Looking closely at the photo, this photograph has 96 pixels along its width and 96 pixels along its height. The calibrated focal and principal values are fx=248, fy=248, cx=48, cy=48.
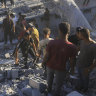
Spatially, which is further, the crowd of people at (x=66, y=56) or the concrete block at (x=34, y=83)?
the concrete block at (x=34, y=83)

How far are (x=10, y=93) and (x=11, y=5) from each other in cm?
902

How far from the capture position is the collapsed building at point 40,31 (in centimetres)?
616

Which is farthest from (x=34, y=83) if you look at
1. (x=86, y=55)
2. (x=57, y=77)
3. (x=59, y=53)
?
(x=86, y=55)

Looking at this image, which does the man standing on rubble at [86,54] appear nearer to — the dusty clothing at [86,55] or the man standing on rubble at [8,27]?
the dusty clothing at [86,55]

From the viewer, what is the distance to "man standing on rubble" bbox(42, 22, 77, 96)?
4.90 metres

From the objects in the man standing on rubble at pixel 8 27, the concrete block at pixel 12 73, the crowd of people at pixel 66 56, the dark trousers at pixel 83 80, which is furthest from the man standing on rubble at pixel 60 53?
the man standing on rubble at pixel 8 27

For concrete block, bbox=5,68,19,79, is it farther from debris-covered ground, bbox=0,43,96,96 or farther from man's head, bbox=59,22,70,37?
man's head, bbox=59,22,70,37

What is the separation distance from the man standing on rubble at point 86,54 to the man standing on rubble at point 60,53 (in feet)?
0.96

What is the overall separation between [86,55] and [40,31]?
25.1 feet

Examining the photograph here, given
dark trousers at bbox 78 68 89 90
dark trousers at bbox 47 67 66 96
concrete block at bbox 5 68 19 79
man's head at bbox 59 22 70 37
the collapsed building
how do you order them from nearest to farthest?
man's head at bbox 59 22 70 37 < dark trousers at bbox 47 67 66 96 < dark trousers at bbox 78 68 89 90 < the collapsed building < concrete block at bbox 5 68 19 79

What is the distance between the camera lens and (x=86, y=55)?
520cm

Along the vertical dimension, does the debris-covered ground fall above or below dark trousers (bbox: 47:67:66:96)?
below

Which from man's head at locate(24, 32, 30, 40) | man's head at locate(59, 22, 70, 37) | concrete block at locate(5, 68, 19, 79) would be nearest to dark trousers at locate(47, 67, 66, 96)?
man's head at locate(59, 22, 70, 37)

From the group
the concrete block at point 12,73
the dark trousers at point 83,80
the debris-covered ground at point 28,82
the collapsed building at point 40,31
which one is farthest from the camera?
the concrete block at point 12,73
